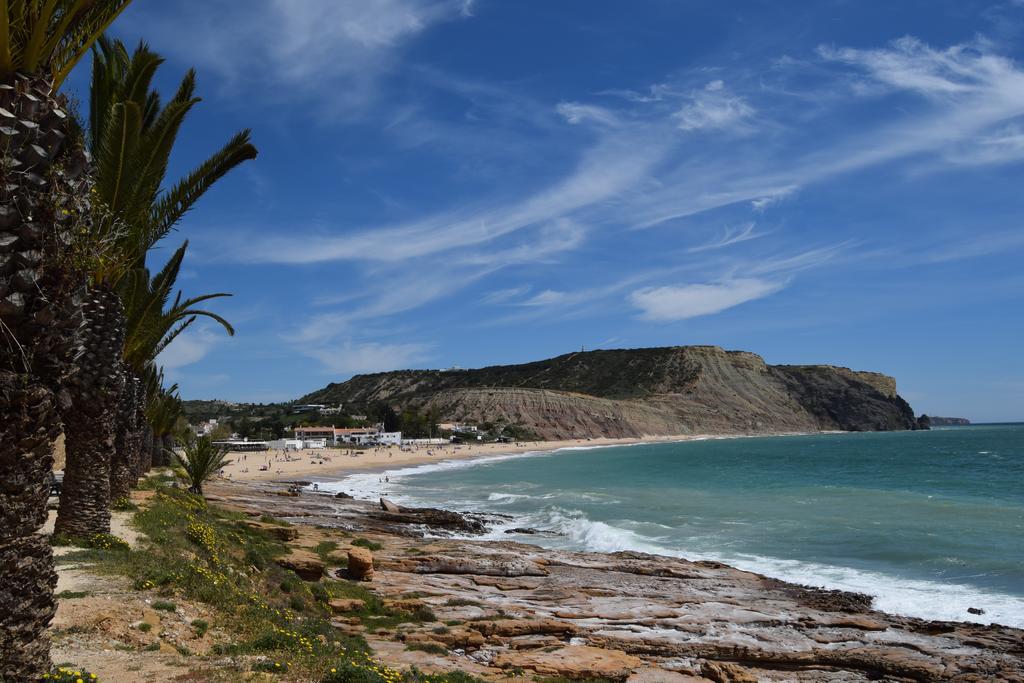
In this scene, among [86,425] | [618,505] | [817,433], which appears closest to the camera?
[86,425]

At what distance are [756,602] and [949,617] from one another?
4.10 meters

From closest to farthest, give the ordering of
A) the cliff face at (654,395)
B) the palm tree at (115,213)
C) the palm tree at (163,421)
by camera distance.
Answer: the palm tree at (115,213), the palm tree at (163,421), the cliff face at (654,395)

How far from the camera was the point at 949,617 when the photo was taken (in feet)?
50.9

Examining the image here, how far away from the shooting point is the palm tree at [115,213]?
10672mm

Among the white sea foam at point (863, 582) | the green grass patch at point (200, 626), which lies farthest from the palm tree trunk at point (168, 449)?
the green grass patch at point (200, 626)

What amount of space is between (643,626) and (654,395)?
140 metres

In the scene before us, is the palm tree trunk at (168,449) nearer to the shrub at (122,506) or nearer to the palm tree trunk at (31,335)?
the shrub at (122,506)

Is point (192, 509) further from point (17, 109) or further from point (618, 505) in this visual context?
point (618, 505)

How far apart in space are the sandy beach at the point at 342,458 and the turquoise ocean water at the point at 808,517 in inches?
276

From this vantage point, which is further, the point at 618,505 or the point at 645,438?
the point at 645,438

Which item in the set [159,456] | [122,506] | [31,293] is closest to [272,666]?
[31,293]

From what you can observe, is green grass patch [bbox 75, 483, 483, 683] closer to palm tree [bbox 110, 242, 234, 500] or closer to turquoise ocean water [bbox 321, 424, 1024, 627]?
palm tree [bbox 110, 242, 234, 500]

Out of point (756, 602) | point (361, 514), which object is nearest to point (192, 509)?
point (361, 514)

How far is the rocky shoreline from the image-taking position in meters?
11.6
